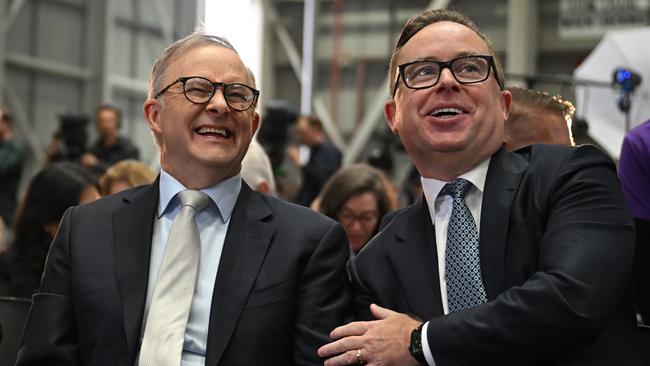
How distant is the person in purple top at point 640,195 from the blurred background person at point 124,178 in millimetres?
1936

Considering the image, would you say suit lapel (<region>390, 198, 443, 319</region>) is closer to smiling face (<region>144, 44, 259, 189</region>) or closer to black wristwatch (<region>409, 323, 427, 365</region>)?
black wristwatch (<region>409, 323, 427, 365</region>)

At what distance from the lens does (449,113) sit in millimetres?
2053

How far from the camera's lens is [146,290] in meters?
2.08

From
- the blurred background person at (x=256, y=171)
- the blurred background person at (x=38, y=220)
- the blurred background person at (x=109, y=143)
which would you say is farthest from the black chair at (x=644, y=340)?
the blurred background person at (x=109, y=143)

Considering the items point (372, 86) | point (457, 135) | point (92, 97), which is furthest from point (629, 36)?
point (92, 97)

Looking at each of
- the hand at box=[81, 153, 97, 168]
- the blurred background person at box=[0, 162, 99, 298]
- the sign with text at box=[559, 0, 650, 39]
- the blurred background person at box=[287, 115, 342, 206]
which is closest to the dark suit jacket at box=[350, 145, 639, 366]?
the blurred background person at box=[0, 162, 99, 298]

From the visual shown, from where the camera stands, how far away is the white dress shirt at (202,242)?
204 cm

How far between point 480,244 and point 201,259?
0.62m

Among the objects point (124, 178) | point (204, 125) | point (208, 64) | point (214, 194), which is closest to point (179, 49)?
point (208, 64)

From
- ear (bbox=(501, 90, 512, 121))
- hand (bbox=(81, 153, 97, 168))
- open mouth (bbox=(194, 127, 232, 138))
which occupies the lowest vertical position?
hand (bbox=(81, 153, 97, 168))

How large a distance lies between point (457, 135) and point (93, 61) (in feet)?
29.9

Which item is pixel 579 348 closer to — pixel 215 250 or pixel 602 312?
pixel 602 312

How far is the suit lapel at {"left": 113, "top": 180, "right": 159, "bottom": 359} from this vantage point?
2041mm

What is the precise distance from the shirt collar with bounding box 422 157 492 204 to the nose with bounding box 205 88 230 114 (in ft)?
1.56
